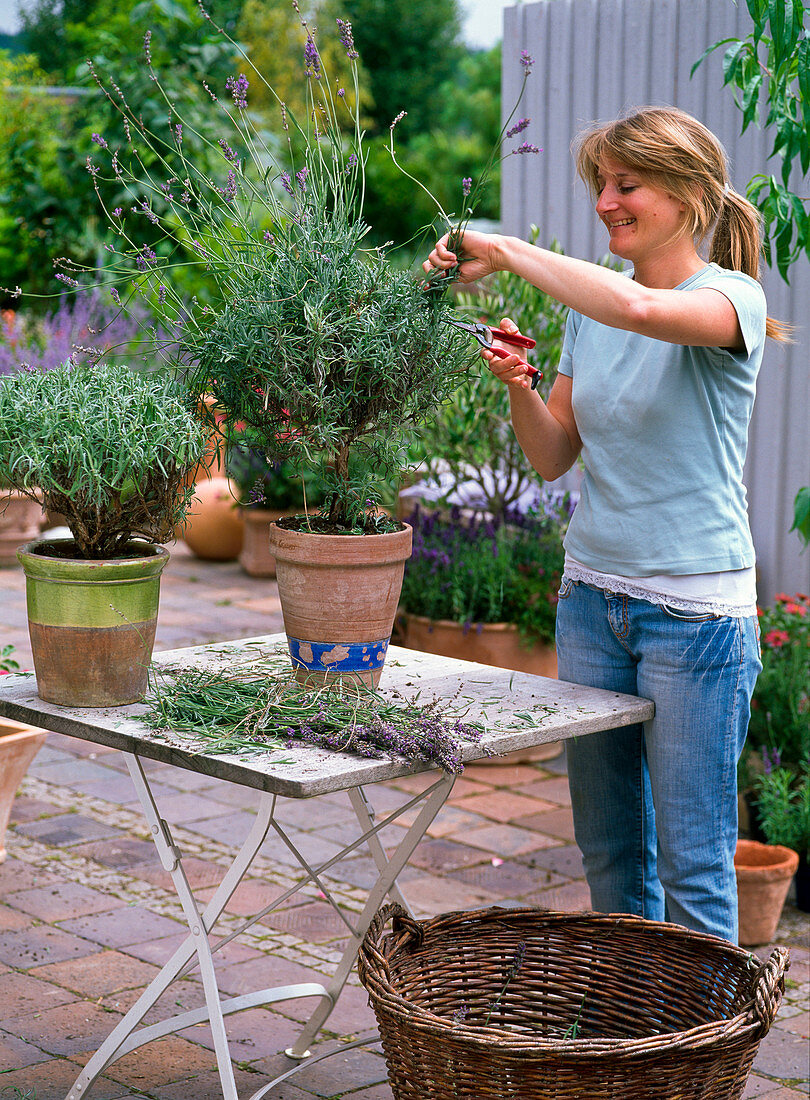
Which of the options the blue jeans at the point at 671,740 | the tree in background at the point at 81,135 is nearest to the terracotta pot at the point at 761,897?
the blue jeans at the point at 671,740

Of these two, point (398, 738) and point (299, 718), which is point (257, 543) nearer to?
point (299, 718)

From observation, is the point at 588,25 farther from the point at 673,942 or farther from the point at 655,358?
the point at 673,942

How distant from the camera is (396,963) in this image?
205cm

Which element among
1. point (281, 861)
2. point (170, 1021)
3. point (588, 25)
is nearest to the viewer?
point (170, 1021)

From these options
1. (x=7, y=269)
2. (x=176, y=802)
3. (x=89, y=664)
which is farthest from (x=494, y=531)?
(x=7, y=269)

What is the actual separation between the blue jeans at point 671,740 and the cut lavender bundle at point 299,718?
0.33 meters

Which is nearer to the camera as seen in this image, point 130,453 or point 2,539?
point 130,453

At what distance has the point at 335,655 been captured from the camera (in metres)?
2.04

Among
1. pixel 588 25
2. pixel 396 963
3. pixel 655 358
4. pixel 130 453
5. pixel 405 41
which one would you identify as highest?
pixel 405 41

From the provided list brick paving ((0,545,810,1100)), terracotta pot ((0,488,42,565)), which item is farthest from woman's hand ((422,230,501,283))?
terracotta pot ((0,488,42,565))

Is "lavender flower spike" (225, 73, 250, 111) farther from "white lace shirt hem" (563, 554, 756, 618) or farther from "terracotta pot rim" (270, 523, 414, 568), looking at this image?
"white lace shirt hem" (563, 554, 756, 618)

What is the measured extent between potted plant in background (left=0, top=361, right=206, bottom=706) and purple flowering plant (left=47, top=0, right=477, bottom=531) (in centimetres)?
12

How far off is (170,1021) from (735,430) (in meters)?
1.47

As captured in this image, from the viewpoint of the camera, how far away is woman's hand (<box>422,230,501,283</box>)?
1986mm
